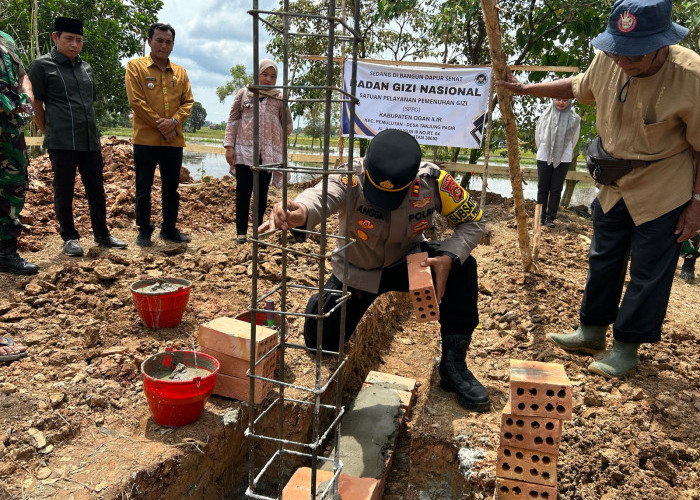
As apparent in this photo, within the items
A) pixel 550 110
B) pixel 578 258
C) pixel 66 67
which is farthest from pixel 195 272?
pixel 550 110

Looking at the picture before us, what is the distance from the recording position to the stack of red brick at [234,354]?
2.75 metres

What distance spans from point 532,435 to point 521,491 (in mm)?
256

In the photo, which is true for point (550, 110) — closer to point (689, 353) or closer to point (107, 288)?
point (689, 353)

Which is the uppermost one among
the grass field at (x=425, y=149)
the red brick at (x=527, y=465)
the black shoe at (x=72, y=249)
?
the grass field at (x=425, y=149)

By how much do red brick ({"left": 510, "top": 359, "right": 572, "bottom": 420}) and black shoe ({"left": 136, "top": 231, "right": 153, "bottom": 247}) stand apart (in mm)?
3944

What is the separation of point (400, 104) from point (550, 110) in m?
2.09

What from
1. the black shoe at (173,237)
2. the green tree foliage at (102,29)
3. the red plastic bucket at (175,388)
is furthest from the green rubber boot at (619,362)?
the green tree foliage at (102,29)

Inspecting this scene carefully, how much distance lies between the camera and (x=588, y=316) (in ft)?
11.0

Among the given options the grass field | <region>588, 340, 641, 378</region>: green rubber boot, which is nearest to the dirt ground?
<region>588, 340, 641, 378</region>: green rubber boot

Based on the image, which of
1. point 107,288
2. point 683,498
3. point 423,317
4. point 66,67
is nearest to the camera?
point 683,498

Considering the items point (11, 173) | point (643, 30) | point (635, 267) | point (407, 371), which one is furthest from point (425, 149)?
point (643, 30)

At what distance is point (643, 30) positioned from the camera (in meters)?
2.52

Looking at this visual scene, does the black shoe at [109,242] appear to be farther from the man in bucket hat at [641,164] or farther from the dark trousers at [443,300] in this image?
the man in bucket hat at [641,164]

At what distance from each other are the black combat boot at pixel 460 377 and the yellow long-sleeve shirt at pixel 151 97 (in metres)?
3.28
